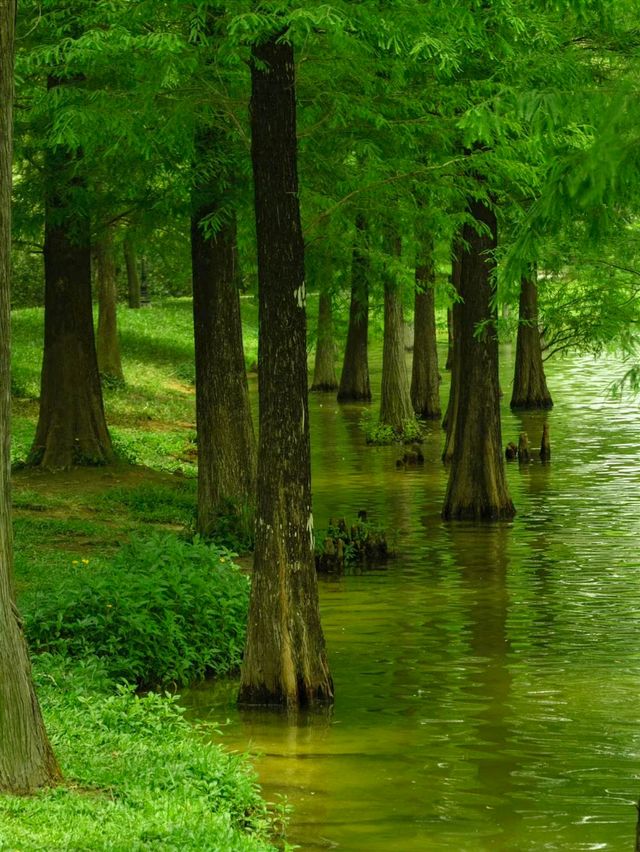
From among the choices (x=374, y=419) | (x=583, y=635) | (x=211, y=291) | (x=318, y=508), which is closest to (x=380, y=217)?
(x=211, y=291)

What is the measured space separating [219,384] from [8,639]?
33.5ft

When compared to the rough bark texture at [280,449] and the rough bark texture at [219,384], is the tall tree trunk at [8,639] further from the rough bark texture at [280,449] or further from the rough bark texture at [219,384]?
the rough bark texture at [219,384]

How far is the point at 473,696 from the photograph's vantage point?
11.8 m

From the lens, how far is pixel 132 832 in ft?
22.8

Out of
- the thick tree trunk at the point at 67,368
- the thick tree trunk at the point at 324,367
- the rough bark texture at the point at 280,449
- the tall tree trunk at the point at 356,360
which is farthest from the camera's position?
the thick tree trunk at the point at 324,367

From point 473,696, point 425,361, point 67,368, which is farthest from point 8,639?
point 425,361

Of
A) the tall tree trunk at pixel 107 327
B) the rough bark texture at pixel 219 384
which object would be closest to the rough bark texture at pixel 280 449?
the rough bark texture at pixel 219 384

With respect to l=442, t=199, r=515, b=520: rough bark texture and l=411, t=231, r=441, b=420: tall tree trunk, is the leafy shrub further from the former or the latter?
l=411, t=231, r=441, b=420: tall tree trunk

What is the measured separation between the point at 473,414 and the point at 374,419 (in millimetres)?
14219

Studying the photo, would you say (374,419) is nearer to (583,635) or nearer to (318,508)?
(318,508)

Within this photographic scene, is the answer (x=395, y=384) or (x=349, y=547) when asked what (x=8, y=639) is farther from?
(x=395, y=384)

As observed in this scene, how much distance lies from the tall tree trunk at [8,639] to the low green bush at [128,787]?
0.62ft

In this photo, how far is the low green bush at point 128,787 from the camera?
6.86 metres

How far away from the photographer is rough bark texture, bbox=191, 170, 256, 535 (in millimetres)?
17484
